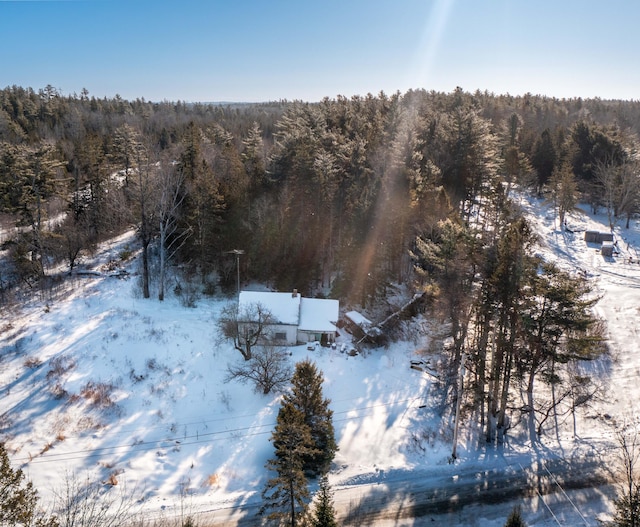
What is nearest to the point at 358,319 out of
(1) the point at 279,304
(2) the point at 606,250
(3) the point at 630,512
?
(1) the point at 279,304

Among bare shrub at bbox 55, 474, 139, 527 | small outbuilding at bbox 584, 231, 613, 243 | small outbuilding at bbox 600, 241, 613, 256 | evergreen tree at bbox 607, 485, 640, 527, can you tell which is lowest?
bare shrub at bbox 55, 474, 139, 527

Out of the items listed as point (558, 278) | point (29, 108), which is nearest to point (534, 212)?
point (558, 278)

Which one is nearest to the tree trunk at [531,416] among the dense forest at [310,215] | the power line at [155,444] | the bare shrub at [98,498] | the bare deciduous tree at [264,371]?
the dense forest at [310,215]

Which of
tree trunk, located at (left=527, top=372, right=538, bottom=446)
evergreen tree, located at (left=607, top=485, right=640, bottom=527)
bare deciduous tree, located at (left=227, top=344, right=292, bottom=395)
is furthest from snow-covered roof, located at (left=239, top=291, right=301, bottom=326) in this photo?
evergreen tree, located at (left=607, top=485, right=640, bottom=527)

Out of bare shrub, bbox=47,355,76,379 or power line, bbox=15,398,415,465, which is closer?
power line, bbox=15,398,415,465

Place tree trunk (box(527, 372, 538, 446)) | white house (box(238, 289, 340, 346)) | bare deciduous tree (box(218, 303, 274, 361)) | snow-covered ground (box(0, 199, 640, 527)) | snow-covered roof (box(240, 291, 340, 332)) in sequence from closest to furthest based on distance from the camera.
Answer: snow-covered ground (box(0, 199, 640, 527)) → tree trunk (box(527, 372, 538, 446)) → bare deciduous tree (box(218, 303, 274, 361)) → white house (box(238, 289, 340, 346)) → snow-covered roof (box(240, 291, 340, 332))

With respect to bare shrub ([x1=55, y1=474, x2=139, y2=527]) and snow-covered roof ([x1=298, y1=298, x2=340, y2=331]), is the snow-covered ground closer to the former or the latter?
bare shrub ([x1=55, y1=474, x2=139, y2=527])

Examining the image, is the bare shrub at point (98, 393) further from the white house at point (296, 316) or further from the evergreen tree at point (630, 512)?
the evergreen tree at point (630, 512)

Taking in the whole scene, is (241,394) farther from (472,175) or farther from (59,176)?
(59,176)
